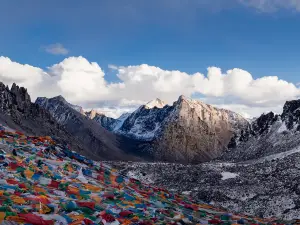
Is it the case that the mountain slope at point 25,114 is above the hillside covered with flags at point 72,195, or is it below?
above

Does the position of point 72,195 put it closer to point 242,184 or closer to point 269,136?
point 242,184

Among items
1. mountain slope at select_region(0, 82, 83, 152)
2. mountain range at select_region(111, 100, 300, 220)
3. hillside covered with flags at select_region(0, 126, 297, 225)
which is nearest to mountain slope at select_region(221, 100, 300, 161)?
mountain range at select_region(111, 100, 300, 220)

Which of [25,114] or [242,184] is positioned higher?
[25,114]

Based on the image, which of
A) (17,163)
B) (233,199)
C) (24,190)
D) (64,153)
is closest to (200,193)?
(233,199)

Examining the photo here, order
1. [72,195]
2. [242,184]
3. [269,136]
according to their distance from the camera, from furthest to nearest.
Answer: [269,136] → [242,184] → [72,195]

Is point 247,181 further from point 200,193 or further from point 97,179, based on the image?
point 97,179

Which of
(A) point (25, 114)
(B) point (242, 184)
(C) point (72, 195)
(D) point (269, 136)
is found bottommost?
(B) point (242, 184)

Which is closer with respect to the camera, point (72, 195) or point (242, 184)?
point (72, 195)

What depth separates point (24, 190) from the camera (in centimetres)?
1714

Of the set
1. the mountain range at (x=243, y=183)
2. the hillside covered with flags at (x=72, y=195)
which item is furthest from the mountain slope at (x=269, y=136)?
the hillside covered with flags at (x=72, y=195)

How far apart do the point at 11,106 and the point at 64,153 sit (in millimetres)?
132886

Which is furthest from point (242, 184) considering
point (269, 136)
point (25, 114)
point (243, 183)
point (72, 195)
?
point (25, 114)

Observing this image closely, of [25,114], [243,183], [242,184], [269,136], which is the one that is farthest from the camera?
[25,114]

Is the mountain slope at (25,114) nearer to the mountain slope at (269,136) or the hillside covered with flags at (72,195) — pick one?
the mountain slope at (269,136)
